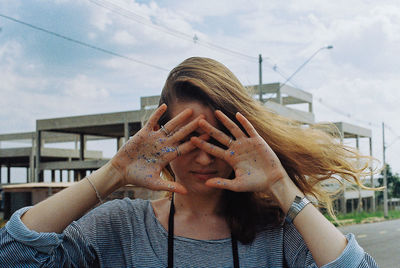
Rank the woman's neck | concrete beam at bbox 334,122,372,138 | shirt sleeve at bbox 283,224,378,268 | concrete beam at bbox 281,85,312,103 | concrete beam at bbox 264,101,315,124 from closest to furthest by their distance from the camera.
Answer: shirt sleeve at bbox 283,224,378,268 → the woman's neck → concrete beam at bbox 264,101,315,124 → concrete beam at bbox 281,85,312,103 → concrete beam at bbox 334,122,372,138

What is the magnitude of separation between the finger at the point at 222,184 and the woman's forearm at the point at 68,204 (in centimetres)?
42

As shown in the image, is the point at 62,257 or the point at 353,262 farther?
the point at 62,257

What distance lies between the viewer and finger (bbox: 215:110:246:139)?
80.3 inches

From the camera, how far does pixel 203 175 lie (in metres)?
2.11

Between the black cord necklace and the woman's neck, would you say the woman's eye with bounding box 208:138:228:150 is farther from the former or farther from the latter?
the black cord necklace

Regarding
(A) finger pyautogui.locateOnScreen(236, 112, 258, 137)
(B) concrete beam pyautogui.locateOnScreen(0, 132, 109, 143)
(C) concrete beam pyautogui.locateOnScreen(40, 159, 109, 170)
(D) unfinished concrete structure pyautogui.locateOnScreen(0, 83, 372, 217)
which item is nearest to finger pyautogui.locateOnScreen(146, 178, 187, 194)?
(A) finger pyautogui.locateOnScreen(236, 112, 258, 137)

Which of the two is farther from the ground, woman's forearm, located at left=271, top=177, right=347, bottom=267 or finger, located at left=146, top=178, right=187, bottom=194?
finger, located at left=146, top=178, right=187, bottom=194

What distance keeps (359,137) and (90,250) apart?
4389 cm

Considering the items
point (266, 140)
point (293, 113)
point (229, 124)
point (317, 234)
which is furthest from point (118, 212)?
point (293, 113)

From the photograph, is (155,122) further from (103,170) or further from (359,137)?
(359,137)

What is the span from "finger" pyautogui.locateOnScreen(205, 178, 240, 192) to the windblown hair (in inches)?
6.9

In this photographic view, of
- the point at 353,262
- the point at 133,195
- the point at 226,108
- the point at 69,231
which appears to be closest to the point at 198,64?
the point at 226,108

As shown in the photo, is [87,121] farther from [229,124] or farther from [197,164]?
[229,124]

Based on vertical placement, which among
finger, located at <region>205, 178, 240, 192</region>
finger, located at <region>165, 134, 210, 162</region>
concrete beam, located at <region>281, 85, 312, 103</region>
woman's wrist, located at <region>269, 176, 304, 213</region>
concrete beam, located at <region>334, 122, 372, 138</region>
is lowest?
woman's wrist, located at <region>269, 176, 304, 213</region>
